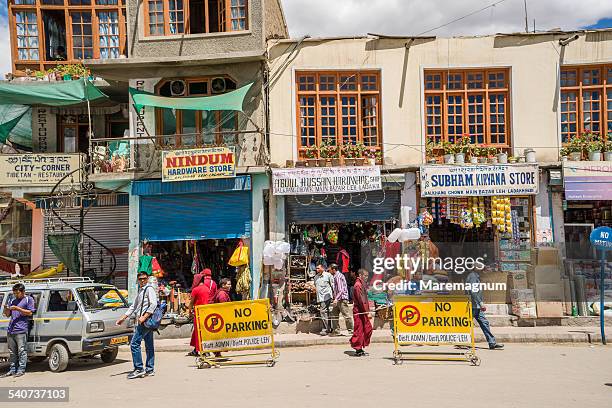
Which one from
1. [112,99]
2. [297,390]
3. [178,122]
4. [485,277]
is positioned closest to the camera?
[297,390]

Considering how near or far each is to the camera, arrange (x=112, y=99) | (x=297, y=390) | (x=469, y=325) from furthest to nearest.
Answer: (x=112, y=99), (x=469, y=325), (x=297, y=390)

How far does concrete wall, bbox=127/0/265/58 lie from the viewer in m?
17.0

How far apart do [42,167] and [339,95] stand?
892 centimetres

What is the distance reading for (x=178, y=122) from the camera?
17.5 m

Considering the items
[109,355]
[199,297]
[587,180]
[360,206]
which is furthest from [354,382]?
[587,180]

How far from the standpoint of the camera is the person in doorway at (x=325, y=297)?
47.1ft

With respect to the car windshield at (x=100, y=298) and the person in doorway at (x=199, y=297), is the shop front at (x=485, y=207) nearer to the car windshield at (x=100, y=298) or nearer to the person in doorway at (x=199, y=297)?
the person in doorway at (x=199, y=297)

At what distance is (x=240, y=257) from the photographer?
1625 cm

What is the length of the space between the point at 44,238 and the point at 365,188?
10868mm

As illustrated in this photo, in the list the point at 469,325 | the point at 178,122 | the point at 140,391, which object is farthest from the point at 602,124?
the point at 140,391

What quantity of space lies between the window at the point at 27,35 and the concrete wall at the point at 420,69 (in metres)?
9.96

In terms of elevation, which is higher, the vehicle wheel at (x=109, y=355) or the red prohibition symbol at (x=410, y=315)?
the red prohibition symbol at (x=410, y=315)

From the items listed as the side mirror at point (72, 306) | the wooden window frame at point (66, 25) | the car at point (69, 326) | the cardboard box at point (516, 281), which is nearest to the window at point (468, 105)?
the cardboard box at point (516, 281)

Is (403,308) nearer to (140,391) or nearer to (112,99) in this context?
(140,391)
